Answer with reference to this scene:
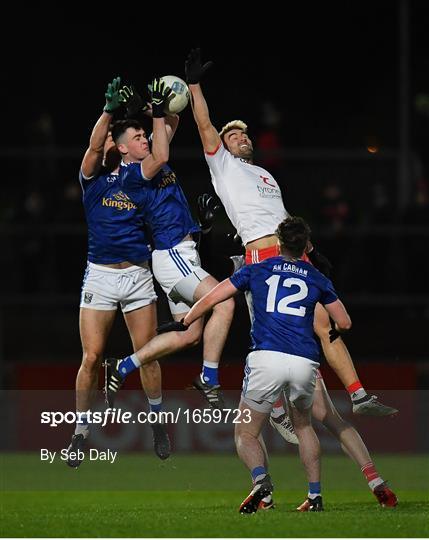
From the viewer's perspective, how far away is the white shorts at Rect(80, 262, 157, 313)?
1368 centimetres

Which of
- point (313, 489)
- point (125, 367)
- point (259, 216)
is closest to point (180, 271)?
point (259, 216)

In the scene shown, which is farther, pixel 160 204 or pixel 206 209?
pixel 206 209

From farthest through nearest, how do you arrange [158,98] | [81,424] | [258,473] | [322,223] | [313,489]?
[322,223] < [81,424] < [158,98] < [313,489] < [258,473]

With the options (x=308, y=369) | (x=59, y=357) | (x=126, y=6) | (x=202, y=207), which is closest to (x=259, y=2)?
(x=126, y=6)

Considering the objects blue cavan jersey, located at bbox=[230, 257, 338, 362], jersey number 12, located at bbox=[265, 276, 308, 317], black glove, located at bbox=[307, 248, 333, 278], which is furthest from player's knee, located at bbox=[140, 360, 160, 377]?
jersey number 12, located at bbox=[265, 276, 308, 317]

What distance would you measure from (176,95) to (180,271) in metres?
1.46

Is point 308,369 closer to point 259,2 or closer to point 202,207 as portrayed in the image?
point 202,207

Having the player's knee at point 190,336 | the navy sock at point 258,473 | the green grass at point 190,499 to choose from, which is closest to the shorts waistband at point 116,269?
the player's knee at point 190,336

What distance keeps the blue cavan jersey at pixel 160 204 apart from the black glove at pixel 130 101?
0.45m

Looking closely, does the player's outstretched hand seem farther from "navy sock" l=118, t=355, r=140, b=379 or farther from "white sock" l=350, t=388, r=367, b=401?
"white sock" l=350, t=388, r=367, b=401

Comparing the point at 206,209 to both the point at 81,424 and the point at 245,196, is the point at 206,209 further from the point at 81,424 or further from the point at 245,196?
the point at 81,424

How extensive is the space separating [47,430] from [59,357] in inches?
59.0

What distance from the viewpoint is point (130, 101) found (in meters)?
13.2

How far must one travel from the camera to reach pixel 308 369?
12.0 meters
